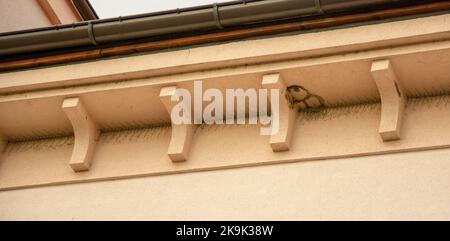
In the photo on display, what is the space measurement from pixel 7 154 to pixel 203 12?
2051 mm

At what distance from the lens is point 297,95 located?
6.39m

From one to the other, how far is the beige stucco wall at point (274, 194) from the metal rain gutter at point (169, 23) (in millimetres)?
1047

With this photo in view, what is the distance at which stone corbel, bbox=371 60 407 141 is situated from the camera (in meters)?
6.01

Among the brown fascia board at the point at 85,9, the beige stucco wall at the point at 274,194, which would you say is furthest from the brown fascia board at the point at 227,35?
the brown fascia board at the point at 85,9

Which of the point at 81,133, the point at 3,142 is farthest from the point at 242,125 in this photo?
the point at 3,142

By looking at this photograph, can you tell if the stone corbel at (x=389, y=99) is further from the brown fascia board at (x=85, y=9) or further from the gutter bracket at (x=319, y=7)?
the brown fascia board at (x=85, y=9)

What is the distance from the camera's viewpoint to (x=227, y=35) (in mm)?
6402

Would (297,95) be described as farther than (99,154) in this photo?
No

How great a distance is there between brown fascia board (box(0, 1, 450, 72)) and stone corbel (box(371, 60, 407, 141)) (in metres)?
0.35

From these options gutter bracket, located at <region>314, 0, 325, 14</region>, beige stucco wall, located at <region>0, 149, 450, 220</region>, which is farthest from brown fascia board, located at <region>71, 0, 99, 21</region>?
gutter bracket, located at <region>314, 0, 325, 14</region>
